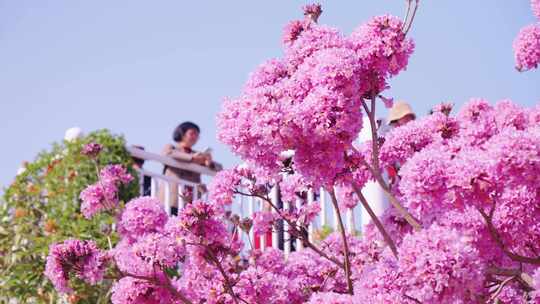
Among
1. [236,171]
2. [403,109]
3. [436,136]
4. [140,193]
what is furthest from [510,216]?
[403,109]

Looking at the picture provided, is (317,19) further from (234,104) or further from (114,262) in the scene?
(114,262)

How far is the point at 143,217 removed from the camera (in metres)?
2.99

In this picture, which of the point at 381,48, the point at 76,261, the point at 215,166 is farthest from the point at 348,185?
the point at 215,166

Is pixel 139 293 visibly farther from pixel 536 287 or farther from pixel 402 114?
pixel 402 114

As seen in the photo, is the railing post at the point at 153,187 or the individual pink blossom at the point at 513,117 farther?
the railing post at the point at 153,187

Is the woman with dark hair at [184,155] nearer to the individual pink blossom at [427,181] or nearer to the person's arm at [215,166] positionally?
the person's arm at [215,166]

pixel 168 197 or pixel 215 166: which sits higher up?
pixel 215 166

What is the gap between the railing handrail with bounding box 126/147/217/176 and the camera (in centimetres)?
602

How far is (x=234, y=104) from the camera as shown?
2068 millimetres

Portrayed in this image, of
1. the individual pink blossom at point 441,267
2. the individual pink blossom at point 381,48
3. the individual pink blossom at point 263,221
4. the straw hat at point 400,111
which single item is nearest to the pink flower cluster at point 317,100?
the individual pink blossom at point 381,48

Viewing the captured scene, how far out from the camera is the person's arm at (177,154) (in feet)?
21.0

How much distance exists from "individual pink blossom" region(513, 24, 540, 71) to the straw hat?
3345mm

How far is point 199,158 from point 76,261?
13.5 feet

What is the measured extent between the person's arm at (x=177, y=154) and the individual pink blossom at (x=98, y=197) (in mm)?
3001
